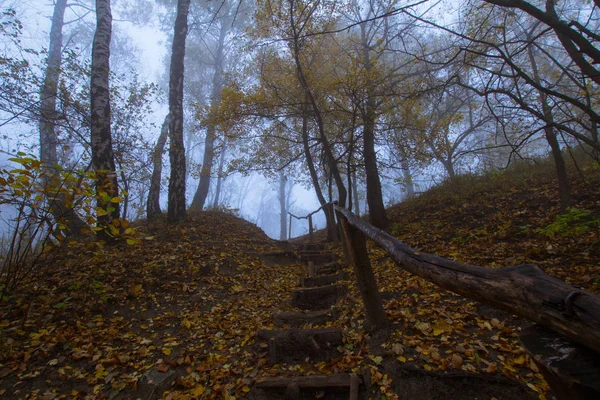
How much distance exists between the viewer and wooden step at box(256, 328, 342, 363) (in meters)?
2.98

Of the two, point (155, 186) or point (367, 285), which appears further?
point (155, 186)

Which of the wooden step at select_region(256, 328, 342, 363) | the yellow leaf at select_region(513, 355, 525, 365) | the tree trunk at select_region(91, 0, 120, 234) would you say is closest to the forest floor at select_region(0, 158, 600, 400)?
the yellow leaf at select_region(513, 355, 525, 365)

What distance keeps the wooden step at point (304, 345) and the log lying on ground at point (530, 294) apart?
177 cm

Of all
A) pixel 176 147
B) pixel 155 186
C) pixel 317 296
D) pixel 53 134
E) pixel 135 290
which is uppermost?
pixel 53 134

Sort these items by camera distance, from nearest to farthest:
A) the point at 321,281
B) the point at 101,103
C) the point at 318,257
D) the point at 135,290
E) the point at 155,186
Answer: the point at 135,290, the point at 321,281, the point at 101,103, the point at 318,257, the point at 155,186

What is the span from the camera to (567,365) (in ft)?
2.87

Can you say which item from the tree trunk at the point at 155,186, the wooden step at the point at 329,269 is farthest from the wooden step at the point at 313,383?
the tree trunk at the point at 155,186

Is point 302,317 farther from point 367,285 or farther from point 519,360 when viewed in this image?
point 519,360

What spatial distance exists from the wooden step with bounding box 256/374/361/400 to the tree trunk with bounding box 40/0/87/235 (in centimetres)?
253

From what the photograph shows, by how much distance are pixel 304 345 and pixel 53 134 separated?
9.74 metres

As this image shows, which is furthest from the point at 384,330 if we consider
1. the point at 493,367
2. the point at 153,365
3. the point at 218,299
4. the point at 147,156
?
the point at 147,156

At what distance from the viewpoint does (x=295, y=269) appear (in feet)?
22.9

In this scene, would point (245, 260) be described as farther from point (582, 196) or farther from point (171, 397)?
point (582, 196)

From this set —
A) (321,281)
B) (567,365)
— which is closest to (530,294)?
(567,365)
